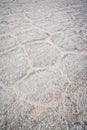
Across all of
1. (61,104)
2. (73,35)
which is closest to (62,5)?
(73,35)

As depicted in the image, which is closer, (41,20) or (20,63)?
(20,63)

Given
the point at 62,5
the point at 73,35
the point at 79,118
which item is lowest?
the point at 79,118

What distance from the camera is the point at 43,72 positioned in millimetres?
2629

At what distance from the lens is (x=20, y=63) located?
2834mm

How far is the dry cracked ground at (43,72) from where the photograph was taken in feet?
6.27

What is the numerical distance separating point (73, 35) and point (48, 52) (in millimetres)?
1097

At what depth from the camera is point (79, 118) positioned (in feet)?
6.22

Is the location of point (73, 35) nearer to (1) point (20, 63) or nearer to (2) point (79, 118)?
(1) point (20, 63)

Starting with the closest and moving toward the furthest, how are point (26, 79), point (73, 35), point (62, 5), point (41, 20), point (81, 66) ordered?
point (26, 79) → point (81, 66) → point (73, 35) → point (41, 20) → point (62, 5)

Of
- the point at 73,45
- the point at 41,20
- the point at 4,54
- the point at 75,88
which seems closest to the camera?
the point at 75,88

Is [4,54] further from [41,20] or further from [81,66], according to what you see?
[41,20]

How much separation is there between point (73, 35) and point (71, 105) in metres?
2.30

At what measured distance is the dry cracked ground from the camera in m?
1.91

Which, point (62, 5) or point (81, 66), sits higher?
point (62, 5)
